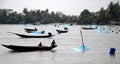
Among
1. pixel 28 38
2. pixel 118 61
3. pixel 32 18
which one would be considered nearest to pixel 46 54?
pixel 118 61

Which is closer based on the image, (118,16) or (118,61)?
(118,61)

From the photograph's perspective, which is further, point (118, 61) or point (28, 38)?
point (28, 38)

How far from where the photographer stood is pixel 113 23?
17212cm

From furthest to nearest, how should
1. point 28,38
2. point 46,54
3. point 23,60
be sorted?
point 28,38
point 46,54
point 23,60

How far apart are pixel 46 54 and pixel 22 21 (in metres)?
161

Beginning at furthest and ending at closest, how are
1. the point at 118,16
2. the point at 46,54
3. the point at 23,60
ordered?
the point at 118,16
the point at 46,54
the point at 23,60

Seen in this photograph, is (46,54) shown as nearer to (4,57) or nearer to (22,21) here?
(4,57)

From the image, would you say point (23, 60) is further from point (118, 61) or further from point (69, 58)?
point (118, 61)

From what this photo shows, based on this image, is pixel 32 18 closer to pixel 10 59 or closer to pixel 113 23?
pixel 113 23

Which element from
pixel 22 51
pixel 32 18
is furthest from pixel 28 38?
pixel 32 18

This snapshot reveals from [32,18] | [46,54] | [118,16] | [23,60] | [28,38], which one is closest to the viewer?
[23,60]

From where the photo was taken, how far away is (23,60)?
1222 inches

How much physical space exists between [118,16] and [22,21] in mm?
56300

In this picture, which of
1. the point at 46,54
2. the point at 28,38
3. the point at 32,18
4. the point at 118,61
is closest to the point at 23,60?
the point at 46,54
